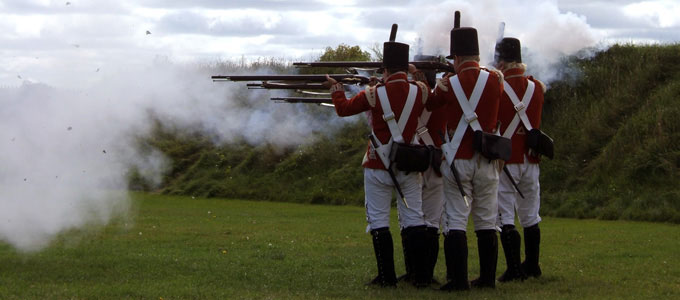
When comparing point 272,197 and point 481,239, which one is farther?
point 272,197

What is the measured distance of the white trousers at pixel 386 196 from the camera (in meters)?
8.55

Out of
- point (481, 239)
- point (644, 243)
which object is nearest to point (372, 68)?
point (481, 239)

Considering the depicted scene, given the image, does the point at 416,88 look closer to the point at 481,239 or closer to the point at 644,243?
the point at 481,239

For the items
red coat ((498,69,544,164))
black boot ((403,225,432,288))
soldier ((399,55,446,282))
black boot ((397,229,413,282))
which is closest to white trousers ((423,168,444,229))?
soldier ((399,55,446,282))

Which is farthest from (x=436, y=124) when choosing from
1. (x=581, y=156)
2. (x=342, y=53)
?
(x=342, y=53)

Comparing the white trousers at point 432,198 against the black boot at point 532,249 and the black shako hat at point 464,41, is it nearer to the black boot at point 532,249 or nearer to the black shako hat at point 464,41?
the black boot at point 532,249

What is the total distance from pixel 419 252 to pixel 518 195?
141 cm

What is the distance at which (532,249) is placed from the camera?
9.22m

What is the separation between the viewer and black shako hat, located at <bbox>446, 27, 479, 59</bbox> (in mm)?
8219

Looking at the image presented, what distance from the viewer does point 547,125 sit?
20.5 meters

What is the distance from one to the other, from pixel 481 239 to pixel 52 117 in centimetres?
525

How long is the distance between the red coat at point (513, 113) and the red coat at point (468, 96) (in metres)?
0.62

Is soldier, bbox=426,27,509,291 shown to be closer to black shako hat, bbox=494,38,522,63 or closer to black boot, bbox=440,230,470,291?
black boot, bbox=440,230,470,291

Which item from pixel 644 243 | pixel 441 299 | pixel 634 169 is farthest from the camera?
pixel 634 169
